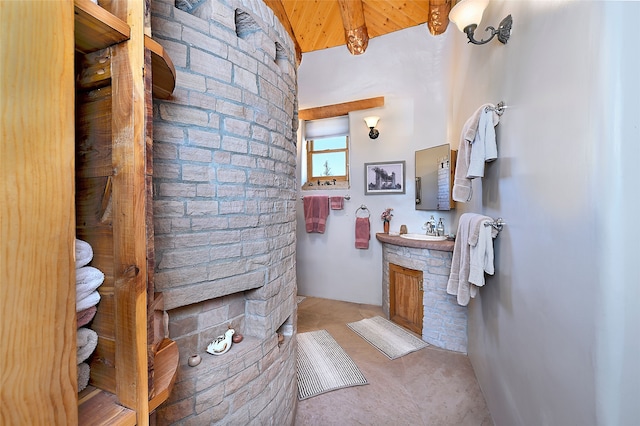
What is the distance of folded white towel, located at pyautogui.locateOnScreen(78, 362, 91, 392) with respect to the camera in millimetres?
516

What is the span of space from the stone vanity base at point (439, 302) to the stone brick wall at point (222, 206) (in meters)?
1.70

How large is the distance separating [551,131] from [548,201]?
278mm

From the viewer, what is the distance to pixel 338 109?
3.59 metres

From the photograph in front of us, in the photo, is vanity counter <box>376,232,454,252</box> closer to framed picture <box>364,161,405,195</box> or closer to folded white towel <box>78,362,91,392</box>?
framed picture <box>364,161,405,195</box>

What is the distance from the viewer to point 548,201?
1018 millimetres

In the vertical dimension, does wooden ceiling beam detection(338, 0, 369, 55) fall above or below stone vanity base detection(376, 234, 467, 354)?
above

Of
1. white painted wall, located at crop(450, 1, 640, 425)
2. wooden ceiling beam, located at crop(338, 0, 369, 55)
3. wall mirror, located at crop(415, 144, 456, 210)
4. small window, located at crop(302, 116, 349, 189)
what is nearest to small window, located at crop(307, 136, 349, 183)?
small window, located at crop(302, 116, 349, 189)

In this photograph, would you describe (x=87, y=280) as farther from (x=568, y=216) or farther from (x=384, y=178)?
(x=384, y=178)

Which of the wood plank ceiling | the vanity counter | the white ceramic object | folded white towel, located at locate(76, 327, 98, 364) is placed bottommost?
the white ceramic object

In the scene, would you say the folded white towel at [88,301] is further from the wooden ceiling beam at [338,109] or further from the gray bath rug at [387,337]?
the wooden ceiling beam at [338,109]

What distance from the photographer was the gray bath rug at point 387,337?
246cm

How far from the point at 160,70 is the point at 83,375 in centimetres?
80

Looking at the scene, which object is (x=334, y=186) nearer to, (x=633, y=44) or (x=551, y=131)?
(x=551, y=131)

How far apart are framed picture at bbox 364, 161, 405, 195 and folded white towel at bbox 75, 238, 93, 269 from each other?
3243 mm
